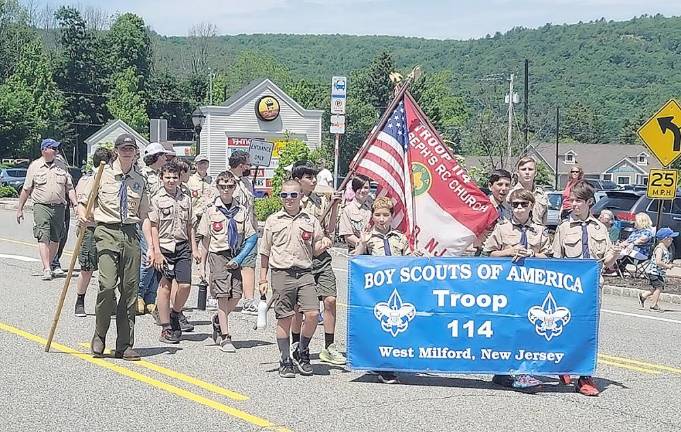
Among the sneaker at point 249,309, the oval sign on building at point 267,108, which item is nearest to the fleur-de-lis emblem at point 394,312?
the sneaker at point 249,309

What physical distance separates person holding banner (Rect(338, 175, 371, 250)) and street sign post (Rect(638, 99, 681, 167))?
915 centimetres

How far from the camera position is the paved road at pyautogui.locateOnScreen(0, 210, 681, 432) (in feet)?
22.6

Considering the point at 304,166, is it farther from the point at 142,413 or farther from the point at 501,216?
the point at 142,413

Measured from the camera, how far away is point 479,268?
27.0 ft

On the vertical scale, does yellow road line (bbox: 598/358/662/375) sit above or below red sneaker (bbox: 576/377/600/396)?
below

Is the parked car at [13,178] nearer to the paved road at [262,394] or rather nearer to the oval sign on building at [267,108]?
the oval sign on building at [267,108]

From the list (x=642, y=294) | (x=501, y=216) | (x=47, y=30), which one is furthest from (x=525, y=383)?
(x=47, y=30)

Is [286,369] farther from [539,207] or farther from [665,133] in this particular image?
[665,133]

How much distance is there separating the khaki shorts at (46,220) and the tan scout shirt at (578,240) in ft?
26.5

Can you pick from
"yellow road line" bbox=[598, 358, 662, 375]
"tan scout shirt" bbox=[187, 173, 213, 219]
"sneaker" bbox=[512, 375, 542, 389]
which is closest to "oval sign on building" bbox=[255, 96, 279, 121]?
"tan scout shirt" bbox=[187, 173, 213, 219]

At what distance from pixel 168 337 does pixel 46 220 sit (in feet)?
16.1

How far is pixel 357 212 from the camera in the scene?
1056 cm

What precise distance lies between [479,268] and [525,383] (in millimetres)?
1027

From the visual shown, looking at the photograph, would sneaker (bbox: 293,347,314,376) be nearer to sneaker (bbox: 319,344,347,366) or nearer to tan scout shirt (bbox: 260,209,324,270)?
sneaker (bbox: 319,344,347,366)
